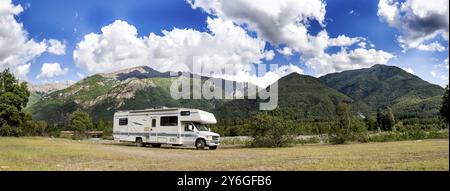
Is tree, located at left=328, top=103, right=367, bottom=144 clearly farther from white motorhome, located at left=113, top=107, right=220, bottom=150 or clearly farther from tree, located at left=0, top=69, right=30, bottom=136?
tree, located at left=0, top=69, right=30, bottom=136

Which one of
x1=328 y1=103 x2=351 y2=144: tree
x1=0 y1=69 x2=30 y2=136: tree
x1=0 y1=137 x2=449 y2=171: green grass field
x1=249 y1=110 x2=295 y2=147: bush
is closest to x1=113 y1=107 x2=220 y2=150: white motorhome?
x1=249 y1=110 x2=295 y2=147: bush

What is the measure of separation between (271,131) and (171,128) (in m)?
7.29

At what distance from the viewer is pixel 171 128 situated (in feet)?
98.6

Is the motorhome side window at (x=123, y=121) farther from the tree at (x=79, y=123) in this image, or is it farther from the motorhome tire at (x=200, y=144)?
the tree at (x=79, y=123)

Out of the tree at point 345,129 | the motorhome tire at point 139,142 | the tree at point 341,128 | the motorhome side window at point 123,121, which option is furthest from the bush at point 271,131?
the motorhome side window at point 123,121

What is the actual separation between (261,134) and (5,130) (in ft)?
107

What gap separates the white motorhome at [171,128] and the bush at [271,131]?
10.7 feet

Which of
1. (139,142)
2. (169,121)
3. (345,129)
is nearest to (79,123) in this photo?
(139,142)

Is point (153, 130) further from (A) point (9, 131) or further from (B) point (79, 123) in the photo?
(B) point (79, 123)

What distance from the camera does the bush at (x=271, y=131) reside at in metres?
31.4

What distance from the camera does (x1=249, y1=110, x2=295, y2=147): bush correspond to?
31.4 m
